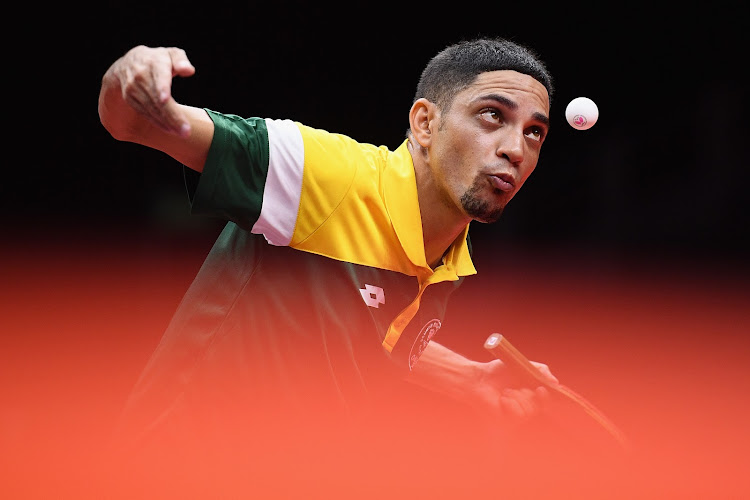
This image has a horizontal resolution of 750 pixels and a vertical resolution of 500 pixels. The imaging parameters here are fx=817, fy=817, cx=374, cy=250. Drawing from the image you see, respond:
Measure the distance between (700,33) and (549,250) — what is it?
1.07 m

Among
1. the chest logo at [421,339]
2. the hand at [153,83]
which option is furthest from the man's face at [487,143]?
the hand at [153,83]

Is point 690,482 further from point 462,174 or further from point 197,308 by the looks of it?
point 197,308

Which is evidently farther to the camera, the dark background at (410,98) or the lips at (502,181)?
the dark background at (410,98)

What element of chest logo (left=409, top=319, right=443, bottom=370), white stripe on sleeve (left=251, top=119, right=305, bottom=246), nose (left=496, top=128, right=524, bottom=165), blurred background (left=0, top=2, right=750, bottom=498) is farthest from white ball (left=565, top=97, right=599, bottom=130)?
blurred background (left=0, top=2, right=750, bottom=498)

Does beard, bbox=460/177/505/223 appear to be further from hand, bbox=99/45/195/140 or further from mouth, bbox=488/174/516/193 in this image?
hand, bbox=99/45/195/140

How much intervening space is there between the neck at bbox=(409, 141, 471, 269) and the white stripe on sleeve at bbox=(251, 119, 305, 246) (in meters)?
0.31


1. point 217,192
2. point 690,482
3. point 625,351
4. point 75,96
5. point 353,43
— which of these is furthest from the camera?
point 353,43

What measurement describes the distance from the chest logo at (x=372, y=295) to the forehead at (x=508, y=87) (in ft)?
1.34

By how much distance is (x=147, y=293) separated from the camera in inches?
114

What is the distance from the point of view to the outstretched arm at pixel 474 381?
1843mm

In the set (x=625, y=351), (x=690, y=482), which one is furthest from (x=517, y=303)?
(x=690, y=482)

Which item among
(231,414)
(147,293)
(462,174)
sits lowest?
(147,293)

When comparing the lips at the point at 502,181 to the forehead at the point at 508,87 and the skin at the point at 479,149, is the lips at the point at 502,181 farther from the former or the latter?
the forehead at the point at 508,87

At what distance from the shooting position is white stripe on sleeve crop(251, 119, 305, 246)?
1.36 m
